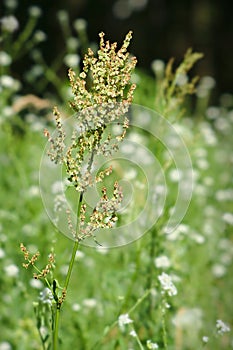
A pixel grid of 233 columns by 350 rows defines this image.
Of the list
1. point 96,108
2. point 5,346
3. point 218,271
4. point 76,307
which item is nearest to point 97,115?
point 96,108

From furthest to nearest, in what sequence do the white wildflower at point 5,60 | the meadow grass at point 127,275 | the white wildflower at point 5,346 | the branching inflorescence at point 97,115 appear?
the white wildflower at point 5,60, the white wildflower at point 5,346, the meadow grass at point 127,275, the branching inflorescence at point 97,115

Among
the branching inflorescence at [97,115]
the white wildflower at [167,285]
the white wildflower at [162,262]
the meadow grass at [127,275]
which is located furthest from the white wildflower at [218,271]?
the branching inflorescence at [97,115]

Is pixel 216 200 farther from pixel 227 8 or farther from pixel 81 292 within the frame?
pixel 227 8

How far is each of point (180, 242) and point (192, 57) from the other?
846 mm

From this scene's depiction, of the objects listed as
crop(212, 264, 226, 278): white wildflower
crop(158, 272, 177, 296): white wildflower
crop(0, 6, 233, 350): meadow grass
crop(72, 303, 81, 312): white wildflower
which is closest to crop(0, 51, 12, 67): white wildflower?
crop(0, 6, 233, 350): meadow grass

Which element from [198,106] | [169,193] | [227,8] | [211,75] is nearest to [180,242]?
[169,193]

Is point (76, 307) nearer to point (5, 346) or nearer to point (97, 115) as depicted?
point (5, 346)

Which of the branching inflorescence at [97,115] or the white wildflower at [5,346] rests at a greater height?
the white wildflower at [5,346]

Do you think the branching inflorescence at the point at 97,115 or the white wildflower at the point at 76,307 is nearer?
the branching inflorescence at the point at 97,115

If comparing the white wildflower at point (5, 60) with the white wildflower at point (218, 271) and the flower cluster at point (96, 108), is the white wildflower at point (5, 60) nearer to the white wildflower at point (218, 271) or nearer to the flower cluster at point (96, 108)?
the white wildflower at point (218, 271)

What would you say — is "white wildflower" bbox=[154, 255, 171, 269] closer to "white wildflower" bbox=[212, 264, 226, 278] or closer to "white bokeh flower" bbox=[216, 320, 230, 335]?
"white bokeh flower" bbox=[216, 320, 230, 335]

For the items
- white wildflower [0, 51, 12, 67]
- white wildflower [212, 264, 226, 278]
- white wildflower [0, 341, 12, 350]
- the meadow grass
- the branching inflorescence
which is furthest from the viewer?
white wildflower [0, 51, 12, 67]

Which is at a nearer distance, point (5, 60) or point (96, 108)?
point (96, 108)

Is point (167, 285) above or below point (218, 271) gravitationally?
below
